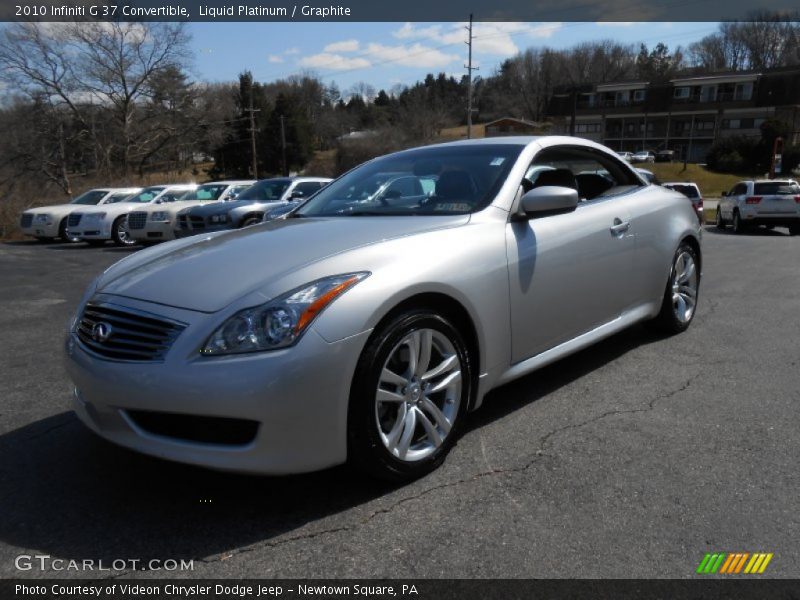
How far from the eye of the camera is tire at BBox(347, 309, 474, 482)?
2678 mm

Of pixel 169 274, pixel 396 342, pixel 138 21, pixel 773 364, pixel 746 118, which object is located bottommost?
pixel 773 364

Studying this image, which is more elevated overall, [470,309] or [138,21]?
[138,21]

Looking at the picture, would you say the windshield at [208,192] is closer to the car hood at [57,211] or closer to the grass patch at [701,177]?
the car hood at [57,211]

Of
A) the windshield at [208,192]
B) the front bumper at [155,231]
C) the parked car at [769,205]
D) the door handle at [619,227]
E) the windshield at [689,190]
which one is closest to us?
the door handle at [619,227]

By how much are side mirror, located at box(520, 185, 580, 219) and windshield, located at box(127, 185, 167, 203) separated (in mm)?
16495

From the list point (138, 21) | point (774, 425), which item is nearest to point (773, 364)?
point (774, 425)

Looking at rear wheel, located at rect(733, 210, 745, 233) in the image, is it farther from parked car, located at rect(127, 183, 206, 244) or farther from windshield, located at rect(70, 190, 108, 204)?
windshield, located at rect(70, 190, 108, 204)

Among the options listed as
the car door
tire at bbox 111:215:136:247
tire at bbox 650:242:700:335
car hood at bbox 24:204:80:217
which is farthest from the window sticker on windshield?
car hood at bbox 24:204:80:217

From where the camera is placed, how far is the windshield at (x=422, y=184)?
372cm

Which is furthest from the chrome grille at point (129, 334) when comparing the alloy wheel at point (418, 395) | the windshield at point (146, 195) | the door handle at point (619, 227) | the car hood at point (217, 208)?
the windshield at point (146, 195)

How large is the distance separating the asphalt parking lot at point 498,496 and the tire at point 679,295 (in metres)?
0.85

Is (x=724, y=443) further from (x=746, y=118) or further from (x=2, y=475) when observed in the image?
(x=746, y=118)

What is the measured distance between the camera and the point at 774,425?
3559 mm

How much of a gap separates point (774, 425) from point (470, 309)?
74.1 inches
